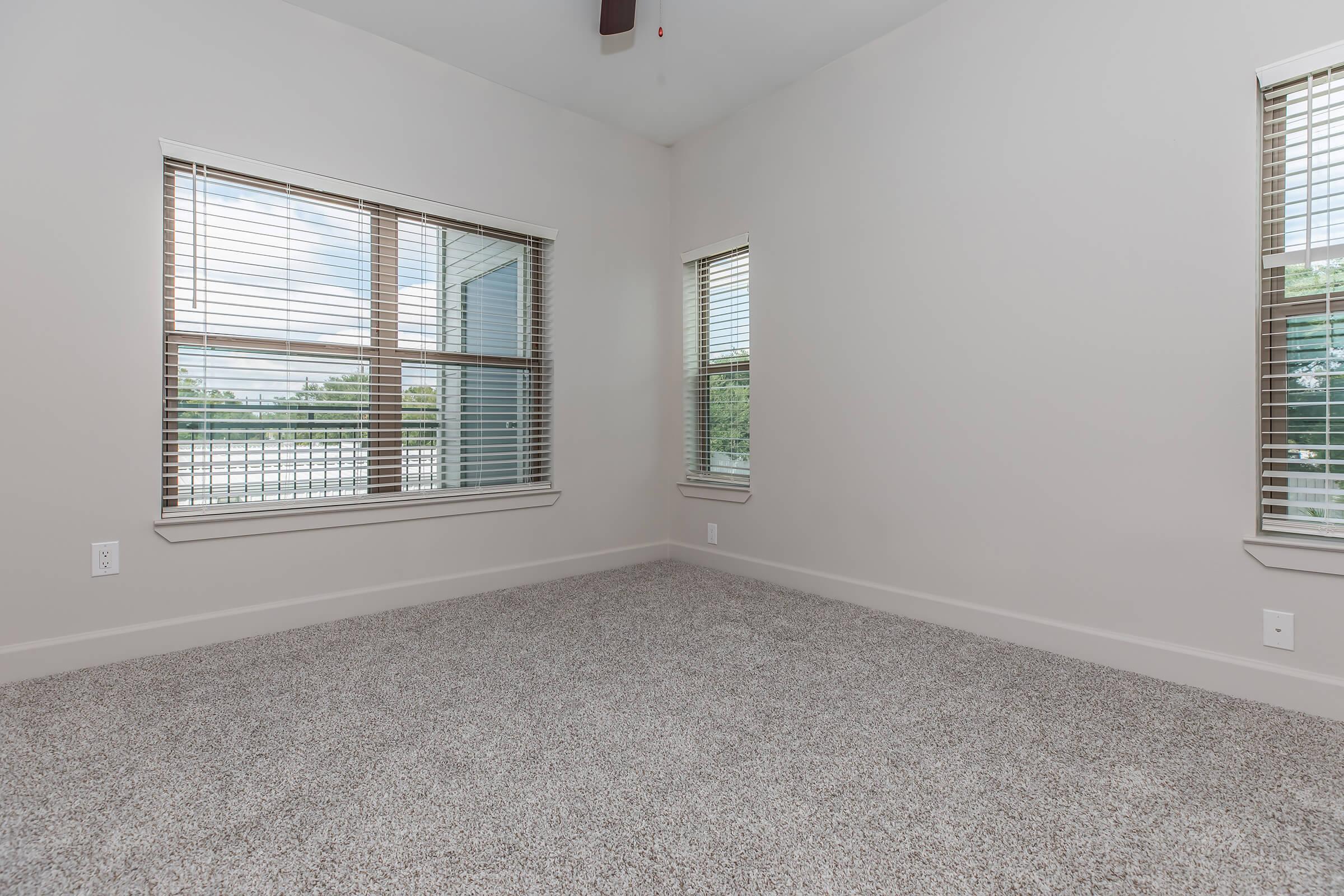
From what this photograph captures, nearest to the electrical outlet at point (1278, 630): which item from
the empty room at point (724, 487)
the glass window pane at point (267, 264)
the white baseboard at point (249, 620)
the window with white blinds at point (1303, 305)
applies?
the empty room at point (724, 487)

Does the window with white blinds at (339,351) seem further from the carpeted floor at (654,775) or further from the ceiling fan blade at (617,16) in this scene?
the ceiling fan blade at (617,16)

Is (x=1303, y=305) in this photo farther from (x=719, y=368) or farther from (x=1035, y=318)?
(x=719, y=368)

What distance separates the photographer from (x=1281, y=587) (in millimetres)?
1911

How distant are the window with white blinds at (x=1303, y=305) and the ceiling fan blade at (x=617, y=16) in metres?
2.25

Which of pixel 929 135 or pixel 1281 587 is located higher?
pixel 929 135

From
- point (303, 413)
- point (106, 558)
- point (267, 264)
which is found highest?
point (267, 264)

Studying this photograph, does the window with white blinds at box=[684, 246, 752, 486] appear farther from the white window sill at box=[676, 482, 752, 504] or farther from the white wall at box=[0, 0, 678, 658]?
the white wall at box=[0, 0, 678, 658]

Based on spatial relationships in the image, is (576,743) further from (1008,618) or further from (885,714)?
(1008,618)

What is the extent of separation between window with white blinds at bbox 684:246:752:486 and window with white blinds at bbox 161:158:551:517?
96 cm

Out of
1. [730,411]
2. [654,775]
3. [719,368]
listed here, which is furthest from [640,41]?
[654,775]

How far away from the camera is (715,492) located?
148 inches

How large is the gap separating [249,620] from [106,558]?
1.77 feet

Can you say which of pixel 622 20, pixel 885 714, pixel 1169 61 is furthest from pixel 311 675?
pixel 1169 61

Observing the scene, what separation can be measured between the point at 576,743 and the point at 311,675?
1.12m
